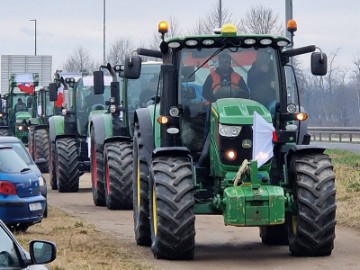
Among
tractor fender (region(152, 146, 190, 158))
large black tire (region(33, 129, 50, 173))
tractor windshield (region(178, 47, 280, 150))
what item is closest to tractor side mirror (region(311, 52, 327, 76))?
tractor windshield (region(178, 47, 280, 150))

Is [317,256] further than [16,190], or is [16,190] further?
[16,190]

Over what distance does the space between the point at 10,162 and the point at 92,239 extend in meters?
1.89

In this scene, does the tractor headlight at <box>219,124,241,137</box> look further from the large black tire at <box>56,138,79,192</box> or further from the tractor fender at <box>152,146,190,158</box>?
the large black tire at <box>56,138,79,192</box>

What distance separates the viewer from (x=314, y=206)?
46.0 ft

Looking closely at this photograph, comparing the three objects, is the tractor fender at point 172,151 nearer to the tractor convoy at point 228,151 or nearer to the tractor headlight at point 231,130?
the tractor convoy at point 228,151

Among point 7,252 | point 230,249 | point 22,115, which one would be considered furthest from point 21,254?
point 22,115

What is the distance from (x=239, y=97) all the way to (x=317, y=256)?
2265mm

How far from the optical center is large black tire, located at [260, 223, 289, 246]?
15930mm

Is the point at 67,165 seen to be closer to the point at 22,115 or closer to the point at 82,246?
the point at 82,246

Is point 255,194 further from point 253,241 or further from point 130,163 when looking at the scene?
point 130,163

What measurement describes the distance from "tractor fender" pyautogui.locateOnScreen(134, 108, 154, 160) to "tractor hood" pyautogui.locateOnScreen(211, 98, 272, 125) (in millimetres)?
1487

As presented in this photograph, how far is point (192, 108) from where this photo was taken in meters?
15.2

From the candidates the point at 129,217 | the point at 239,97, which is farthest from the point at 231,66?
the point at 129,217

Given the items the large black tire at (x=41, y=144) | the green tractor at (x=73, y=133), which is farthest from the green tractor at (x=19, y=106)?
the green tractor at (x=73, y=133)
